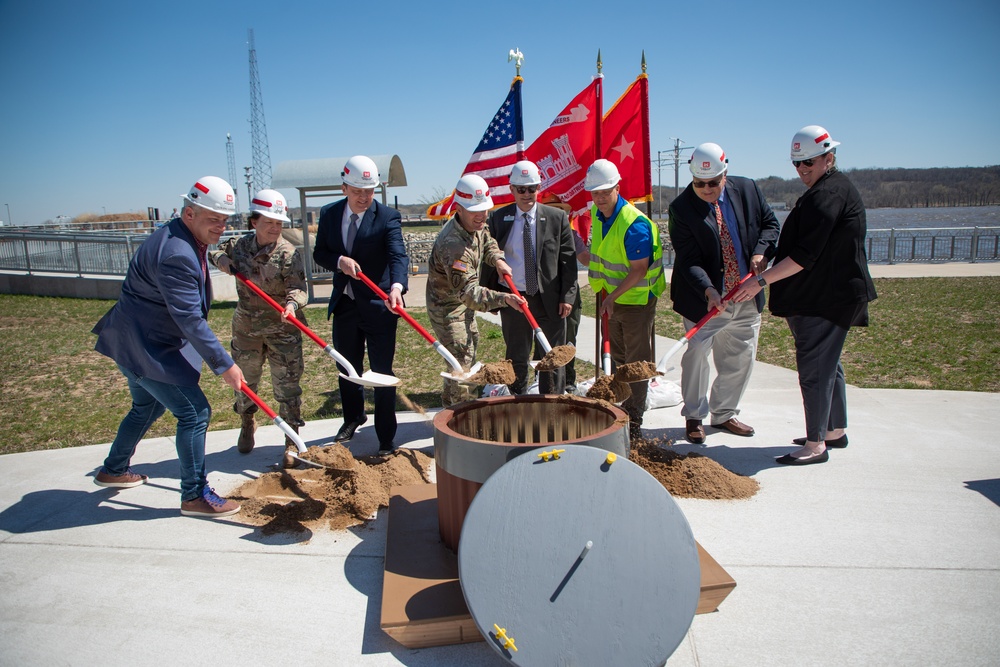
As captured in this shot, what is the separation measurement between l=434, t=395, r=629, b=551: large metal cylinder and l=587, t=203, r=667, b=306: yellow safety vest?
158 centimetres

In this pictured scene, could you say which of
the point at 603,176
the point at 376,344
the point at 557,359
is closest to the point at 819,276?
the point at 603,176

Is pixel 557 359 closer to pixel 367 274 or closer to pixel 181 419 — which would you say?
pixel 367 274

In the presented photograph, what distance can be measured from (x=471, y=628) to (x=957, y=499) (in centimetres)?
287

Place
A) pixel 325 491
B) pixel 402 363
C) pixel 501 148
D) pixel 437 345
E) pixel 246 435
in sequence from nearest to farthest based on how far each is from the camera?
pixel 325 491, pixel 437 345, pixel 246 435, pixel 501 148, pixel 402 363

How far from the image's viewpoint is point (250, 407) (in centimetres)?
476

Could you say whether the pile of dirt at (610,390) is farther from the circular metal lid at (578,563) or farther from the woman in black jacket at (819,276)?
the circular metal lid at (578,563)

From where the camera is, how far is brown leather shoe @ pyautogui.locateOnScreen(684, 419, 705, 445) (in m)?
4.82

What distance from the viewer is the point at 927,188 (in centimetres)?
8138

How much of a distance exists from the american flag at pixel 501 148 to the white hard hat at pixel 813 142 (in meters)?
2.87

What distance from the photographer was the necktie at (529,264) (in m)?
5.09

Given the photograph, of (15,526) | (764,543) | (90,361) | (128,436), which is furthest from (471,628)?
(90,361)

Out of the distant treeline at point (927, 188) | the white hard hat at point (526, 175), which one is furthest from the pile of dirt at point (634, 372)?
the distant treeline at point (927, 188)

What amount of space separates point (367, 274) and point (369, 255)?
5.1 inches

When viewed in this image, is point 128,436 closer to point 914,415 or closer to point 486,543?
point 486,543
